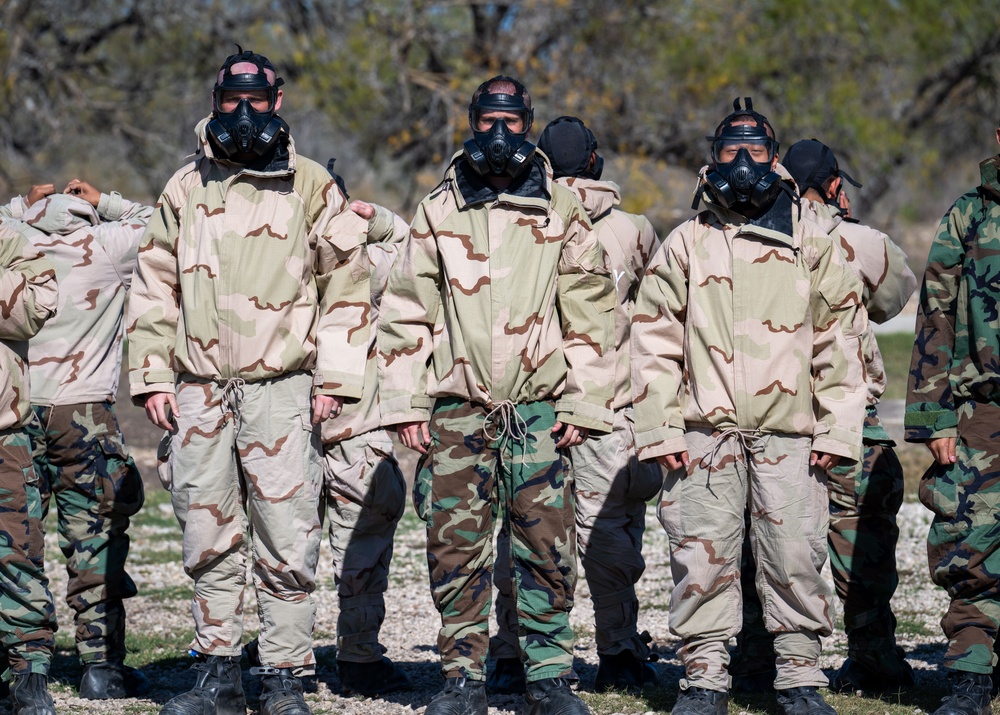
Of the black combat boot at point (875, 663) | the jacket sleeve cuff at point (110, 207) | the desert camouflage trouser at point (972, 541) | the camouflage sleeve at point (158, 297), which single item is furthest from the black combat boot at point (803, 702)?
the jacket sleeve cuff at point (110, 207)

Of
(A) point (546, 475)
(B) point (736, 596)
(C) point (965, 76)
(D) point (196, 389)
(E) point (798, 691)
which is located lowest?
(E) point (798, 691)

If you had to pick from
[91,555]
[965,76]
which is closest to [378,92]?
[965,76]

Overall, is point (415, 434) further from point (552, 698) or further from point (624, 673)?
point (624, 673)

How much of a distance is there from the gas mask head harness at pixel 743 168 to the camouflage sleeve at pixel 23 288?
2.85 m

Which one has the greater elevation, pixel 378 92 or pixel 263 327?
pixel 378 92

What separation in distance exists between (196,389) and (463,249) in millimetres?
1249

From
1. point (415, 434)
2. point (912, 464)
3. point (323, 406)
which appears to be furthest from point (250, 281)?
point (912, 464)

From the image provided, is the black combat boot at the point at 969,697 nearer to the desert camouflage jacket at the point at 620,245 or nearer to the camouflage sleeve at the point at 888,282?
the camouflage sleeve at the point at 888,282

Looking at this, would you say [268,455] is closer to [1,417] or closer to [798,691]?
[1,417]

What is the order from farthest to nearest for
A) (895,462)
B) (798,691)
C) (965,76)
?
(965,76), (895,462), (798,691)

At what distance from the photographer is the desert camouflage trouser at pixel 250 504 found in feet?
17.3

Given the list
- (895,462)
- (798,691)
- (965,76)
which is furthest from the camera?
(965,76)

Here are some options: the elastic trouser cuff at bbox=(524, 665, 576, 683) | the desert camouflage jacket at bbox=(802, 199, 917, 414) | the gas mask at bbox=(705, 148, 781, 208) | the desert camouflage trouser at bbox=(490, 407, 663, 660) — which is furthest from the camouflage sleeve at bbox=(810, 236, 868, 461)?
the elastic trouser cuff at bbox=(524, 665, 576, 683)

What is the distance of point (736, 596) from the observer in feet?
17.3
